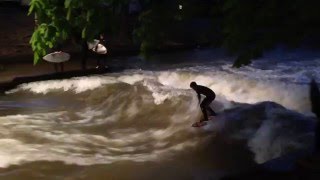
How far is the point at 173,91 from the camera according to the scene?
56.2ft

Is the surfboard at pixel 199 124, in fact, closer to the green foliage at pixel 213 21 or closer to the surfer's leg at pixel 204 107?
the surfer's leg at pixel 204 107

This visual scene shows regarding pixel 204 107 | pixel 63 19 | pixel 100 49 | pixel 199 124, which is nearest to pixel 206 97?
pixel 204 107

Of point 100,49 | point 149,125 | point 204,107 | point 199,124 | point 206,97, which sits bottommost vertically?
point 149,125

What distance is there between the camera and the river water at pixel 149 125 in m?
9.99

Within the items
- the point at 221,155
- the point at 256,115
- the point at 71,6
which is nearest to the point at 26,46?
the point at 256,115

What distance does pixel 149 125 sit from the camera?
13430 millimetres

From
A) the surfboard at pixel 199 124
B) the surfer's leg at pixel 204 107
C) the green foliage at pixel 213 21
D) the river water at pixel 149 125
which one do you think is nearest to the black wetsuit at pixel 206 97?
the surfer's leg at pixel 204 107

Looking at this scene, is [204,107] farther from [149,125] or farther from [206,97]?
[149,125]

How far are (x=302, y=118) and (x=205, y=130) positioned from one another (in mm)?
2743

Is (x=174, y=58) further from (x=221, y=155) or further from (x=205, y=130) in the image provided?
(x=221, y=155)

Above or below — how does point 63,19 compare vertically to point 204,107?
above

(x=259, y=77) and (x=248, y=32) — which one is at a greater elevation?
(x=248, y=32)

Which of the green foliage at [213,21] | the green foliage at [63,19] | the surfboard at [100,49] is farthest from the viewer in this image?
the surfboard at [100,49]

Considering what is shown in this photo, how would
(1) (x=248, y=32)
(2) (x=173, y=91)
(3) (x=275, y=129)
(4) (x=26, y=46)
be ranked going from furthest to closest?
(4) (x=26, y=46) < (2) (x=173, y=91) < (3) (x=275, y=129) < (1) (x=248, y=32)
